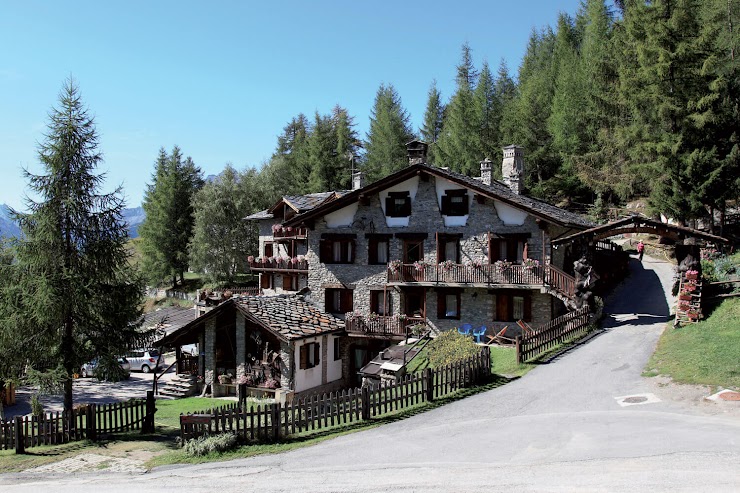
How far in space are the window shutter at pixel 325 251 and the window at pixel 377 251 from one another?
2.41 metres

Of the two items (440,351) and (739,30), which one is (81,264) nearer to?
(440,351)

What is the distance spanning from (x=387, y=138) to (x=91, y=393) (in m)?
46.6

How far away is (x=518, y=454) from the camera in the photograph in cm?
1287

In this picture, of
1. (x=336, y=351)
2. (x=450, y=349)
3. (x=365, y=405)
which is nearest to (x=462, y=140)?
(x=336, y=351)

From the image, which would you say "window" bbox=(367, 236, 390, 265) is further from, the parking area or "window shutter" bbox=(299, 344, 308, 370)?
the parking area

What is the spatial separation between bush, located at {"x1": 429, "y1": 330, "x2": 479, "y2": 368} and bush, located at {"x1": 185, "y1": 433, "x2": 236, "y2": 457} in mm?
8906

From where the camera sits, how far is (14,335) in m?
18.3

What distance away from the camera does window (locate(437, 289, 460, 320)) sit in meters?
29.0

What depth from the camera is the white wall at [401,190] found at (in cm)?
2959

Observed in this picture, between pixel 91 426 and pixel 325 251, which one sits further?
pixel 325 251

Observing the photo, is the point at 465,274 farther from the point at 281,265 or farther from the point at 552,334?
the point at 281,265

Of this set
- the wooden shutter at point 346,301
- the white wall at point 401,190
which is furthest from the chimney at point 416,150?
the wooden shutter at point 346,301

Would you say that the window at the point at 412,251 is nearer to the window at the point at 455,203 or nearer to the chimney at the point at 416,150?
the window at the point at 455,203

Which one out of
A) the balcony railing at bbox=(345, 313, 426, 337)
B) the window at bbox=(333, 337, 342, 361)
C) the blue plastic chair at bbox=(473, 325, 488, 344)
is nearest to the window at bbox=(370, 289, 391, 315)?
the balcony railing at bbox=(345, 313, 426, 337)
